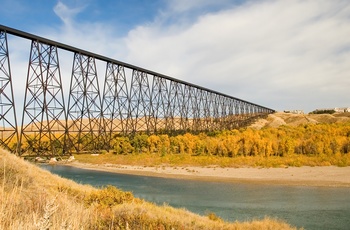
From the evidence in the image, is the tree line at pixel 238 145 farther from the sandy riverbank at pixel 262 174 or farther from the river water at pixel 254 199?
the river water at pixel 254 199

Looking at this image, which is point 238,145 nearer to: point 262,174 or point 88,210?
point 262,174

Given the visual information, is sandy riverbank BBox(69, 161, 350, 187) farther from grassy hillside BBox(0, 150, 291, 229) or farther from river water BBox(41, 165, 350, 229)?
grassy hillside BBox(0, 150, 291, 229)

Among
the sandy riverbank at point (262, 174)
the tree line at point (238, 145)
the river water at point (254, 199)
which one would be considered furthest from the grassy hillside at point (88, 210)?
the tree line at point (238, 145)

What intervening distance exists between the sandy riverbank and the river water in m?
1.70

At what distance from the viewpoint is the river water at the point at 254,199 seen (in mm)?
12672

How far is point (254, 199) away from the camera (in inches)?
658

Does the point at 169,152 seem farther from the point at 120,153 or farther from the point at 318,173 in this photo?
the point at 318,173

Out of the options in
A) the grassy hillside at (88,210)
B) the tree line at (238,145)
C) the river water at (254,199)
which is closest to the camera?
the grassy hillside at (88,210)

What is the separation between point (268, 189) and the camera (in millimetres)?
20016

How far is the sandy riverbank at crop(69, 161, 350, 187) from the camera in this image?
22266mm

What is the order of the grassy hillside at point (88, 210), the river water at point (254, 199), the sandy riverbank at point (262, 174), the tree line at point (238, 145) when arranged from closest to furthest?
the grassy hillside at point (88, 210), the river water at point (254, 199), the sandy riverbank at point (262, 174), the tree line at point (238, 145)

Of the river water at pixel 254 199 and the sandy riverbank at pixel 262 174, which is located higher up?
the sandy riverbank at pixel 262 174

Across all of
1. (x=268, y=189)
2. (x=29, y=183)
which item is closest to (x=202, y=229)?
(x=29, y=183)

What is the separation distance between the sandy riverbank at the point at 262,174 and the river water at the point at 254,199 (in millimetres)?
1702
